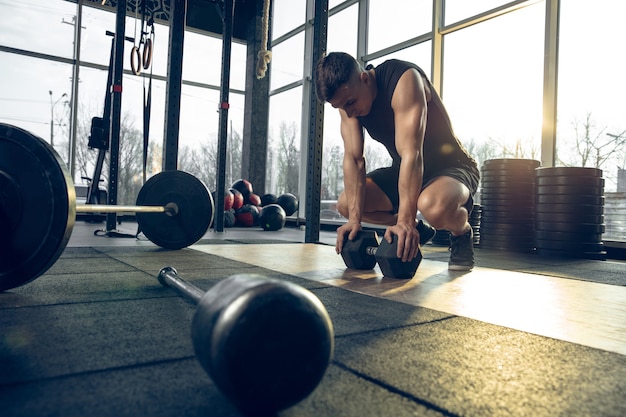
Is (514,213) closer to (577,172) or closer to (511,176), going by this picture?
(511,176)

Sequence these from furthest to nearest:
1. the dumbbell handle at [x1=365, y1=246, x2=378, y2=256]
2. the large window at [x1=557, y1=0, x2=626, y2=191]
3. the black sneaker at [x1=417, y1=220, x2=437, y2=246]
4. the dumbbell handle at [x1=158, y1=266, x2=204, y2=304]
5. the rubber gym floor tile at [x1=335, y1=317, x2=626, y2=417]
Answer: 1. the large window at [x1=557, y1=0, x2=626, y2=191]
2. the black sneaker at [x1=417, y1=220, x2=437, y2=246]
3. the dumbbell handle at [x1=365, y1=246, x2=378, y2=256]
4. the dumbbell handle at [x1=158, y1=266, x2=204, y2=304]
5. the rubber gym floor tile at [x1=335, y1=317, x2=626, y2=417]

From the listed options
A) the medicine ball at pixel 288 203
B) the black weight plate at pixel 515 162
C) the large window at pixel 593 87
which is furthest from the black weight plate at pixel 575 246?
Result: the medicine ball at pixel 288 203

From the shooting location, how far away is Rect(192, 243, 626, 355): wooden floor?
1.08 meters

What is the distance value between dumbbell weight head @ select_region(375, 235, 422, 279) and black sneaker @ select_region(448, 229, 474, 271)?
0.39m

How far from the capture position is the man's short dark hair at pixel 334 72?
1.68 m

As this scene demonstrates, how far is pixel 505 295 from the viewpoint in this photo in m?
1.49

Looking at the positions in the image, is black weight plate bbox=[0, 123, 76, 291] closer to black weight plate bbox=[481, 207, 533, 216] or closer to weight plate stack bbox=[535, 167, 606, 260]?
A: weight plate stack bbox=[535, 167, 606, 260]

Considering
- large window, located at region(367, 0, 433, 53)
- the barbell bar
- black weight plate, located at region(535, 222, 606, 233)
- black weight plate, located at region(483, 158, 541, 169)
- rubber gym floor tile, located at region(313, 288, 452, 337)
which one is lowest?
rubber gym floor tile, located at region(313, 288, 452, 337)

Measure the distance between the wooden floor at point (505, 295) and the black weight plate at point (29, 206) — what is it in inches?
33.5

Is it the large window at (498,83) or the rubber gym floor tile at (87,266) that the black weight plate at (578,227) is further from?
the rubber gym floor tile at (87,266)

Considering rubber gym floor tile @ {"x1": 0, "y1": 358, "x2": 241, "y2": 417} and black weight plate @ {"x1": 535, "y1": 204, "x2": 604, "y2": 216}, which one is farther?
black weight plate @ {"x1": 535, "y1": 204, "x2": 604, "y2": 216}

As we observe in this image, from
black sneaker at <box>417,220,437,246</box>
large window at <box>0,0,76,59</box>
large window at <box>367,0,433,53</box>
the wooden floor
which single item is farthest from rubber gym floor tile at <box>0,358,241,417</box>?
large window at <box>0,0,76,59</box>

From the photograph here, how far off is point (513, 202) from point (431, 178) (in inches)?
68.8

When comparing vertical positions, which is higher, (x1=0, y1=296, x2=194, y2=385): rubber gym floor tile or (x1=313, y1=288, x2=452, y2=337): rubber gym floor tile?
(x1=313, y1=288, x2=452, y2=337): rubber gym floor tile
